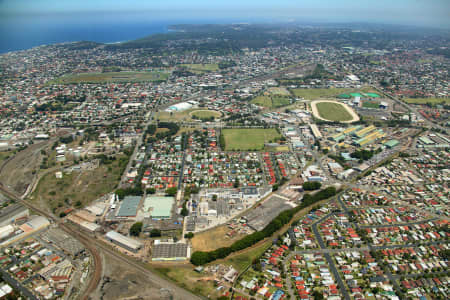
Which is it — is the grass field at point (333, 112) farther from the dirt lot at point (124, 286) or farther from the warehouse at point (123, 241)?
the dirt lot at point (124, 286)

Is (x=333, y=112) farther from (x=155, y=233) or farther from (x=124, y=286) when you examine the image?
(x=124, y=286)

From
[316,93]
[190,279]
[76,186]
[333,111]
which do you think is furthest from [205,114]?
[190,279]

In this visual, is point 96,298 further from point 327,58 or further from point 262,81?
point 327,58

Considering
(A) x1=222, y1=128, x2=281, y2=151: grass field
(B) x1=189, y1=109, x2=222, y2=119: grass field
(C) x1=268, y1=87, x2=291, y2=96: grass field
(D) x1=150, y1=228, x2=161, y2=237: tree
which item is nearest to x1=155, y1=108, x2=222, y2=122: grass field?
(B) x1=189, y1=109, x2=222, y2=119: grass field

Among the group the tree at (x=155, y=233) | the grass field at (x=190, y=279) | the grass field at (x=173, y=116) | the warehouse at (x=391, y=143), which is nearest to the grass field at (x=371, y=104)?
the warehouse at (x=391, y=143)

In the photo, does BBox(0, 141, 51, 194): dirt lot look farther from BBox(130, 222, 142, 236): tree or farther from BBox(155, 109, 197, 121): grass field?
BBox(155, 109, 197, 121): grass field
